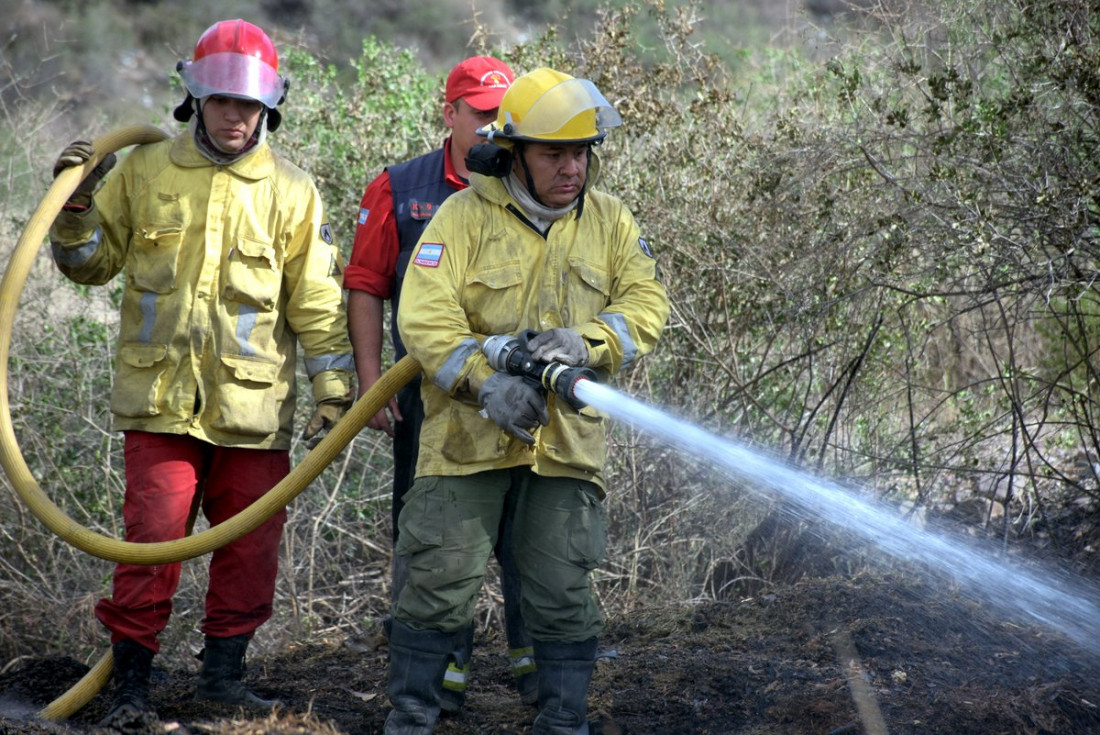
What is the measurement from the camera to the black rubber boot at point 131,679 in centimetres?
417

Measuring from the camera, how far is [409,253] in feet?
15.1

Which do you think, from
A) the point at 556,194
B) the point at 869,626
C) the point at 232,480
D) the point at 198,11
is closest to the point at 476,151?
the point at 556,194

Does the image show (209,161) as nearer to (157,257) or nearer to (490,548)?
(157,257)

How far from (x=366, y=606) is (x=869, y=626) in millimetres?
2992

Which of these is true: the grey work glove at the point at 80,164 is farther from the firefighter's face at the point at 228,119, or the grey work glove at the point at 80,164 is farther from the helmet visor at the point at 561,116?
the helmet visor at the point at 561,116

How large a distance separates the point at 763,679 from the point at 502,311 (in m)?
1.75

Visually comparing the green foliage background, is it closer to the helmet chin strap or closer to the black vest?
the black vest

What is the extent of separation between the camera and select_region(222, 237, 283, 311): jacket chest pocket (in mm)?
4359

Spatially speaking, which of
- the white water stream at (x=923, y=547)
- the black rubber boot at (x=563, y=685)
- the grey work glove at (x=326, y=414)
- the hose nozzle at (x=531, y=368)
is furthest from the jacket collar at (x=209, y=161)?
the black rubber boot at (x=563, y=685)

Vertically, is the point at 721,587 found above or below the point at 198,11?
below

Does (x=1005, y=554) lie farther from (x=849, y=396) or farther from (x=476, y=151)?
(x=476, y=151)

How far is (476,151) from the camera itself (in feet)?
13.0

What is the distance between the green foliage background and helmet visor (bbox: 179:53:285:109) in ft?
9.02

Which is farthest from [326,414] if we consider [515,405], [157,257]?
[515,405]
